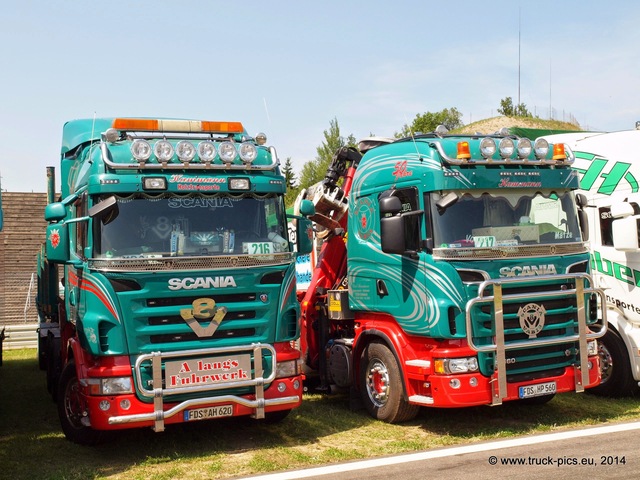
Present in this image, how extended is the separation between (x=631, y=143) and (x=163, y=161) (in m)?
6.49

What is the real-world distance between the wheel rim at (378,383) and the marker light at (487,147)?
9.22 feet

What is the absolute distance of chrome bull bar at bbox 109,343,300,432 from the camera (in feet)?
24.0

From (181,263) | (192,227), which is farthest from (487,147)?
(181,263)

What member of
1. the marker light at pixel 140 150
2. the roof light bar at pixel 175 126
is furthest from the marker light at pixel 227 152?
the marker light at pixel 140 150

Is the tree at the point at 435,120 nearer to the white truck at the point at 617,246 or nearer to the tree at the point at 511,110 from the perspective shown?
the tree at the point at 511,110

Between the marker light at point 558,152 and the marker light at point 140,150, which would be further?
the marker light at point 558,152

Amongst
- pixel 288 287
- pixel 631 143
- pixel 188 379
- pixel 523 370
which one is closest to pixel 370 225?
pixel 288 287

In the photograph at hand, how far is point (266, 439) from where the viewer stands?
841 cm

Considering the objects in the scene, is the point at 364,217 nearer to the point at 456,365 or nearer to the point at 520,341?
the point at 456,365

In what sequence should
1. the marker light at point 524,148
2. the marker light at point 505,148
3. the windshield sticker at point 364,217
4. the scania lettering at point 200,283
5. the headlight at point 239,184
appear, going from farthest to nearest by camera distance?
the windshield sticker at point 364,217
the marker light at point 524,148
the marker light at point 505,148
the headlight at point 239,184
the scania lettering at point 200,283

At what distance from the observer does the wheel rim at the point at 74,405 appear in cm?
785

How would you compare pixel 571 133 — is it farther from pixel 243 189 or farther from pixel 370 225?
pixel 243 189

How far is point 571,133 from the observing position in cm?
1191

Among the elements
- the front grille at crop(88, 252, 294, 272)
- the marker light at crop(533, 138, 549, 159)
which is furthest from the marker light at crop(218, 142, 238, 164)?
the marker light at crop(533, 138, 549, 159)
